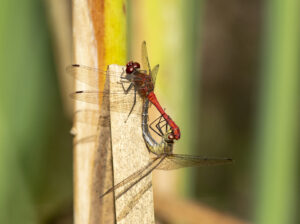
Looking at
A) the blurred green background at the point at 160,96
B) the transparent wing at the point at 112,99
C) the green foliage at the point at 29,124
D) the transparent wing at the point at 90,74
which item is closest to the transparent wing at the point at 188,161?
the blurred green background at the point at 160,96

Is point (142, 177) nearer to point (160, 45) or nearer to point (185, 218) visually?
point (160, 45)

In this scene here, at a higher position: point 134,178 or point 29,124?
point 29,124

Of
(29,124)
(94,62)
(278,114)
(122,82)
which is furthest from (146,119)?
(29,124)

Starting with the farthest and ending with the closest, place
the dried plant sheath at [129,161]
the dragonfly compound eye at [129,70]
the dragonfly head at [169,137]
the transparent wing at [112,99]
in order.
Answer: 1. the dragonfly head at [169,137]
2. the dragonfly compound eye at [129,70]
3. the transparent wing at [112,99]
4. the dried plant sheath at [129,161]

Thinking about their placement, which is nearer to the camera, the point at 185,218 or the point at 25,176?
the point at 25,176

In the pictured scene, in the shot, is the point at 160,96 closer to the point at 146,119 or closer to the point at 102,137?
the point at 146,119

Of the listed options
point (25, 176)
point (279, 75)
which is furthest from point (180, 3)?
point (25, 176)

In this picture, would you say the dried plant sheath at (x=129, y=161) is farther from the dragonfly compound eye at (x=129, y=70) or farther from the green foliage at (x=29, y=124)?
the green foliage at (x=29, y=124)
